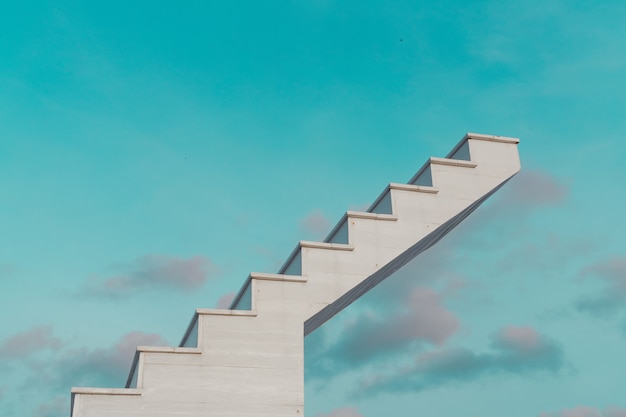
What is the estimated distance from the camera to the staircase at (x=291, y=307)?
19.7ft

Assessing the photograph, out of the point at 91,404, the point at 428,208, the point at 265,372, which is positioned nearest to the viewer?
the point at 91,404

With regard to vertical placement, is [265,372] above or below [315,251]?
below

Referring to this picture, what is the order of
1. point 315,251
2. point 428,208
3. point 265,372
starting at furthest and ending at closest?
point 428,208 < point 315,251 < point 265,372

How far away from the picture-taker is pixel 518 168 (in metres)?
7.63

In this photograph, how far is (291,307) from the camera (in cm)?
652

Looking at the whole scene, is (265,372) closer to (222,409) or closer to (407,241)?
(222,409)

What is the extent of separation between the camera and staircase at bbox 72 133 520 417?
6.00 meters

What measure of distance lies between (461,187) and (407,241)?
88 cm

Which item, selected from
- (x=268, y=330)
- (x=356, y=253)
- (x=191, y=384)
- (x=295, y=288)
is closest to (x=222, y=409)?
(x=191, y=384)

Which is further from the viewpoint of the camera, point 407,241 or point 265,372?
point 407,241

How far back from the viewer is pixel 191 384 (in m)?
6.07

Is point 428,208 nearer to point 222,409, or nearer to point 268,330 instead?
point 268,330

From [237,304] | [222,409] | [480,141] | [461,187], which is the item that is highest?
[480,141]

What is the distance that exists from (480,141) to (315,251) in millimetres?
2238
